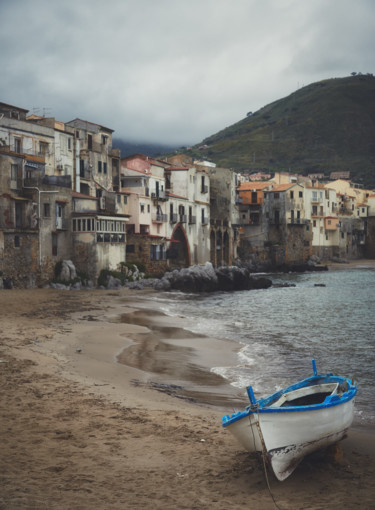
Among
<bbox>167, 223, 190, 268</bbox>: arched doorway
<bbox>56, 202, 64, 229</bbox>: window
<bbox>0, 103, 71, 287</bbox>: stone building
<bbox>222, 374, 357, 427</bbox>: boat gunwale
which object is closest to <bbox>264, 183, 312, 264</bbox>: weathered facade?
<bbox>167, 223, 190, 268</bbox>: arched doorway

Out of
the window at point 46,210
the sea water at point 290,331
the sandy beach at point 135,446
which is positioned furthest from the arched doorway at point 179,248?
the sandy beach at point 135,446

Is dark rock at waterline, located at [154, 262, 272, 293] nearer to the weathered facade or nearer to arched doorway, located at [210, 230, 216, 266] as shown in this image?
arched doorway, located at [210, 230, 216, 266]

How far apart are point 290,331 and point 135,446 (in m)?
21.8

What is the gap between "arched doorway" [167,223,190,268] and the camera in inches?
3059

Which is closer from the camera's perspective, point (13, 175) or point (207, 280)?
point (13, 175)

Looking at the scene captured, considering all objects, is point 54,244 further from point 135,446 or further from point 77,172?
point 135,446

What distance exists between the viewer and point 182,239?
3179 inches

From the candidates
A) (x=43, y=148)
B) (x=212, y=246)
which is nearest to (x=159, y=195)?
(x=212, y=246)

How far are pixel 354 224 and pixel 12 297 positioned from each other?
108 metres

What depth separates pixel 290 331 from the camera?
32.1 meters

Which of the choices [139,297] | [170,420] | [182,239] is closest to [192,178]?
[182,239]

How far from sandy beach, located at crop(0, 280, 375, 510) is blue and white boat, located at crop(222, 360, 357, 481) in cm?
39

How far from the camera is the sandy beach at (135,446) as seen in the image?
371 inches

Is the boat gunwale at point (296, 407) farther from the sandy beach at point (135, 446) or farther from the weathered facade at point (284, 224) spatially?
the weathered facade at point (284, 224)
